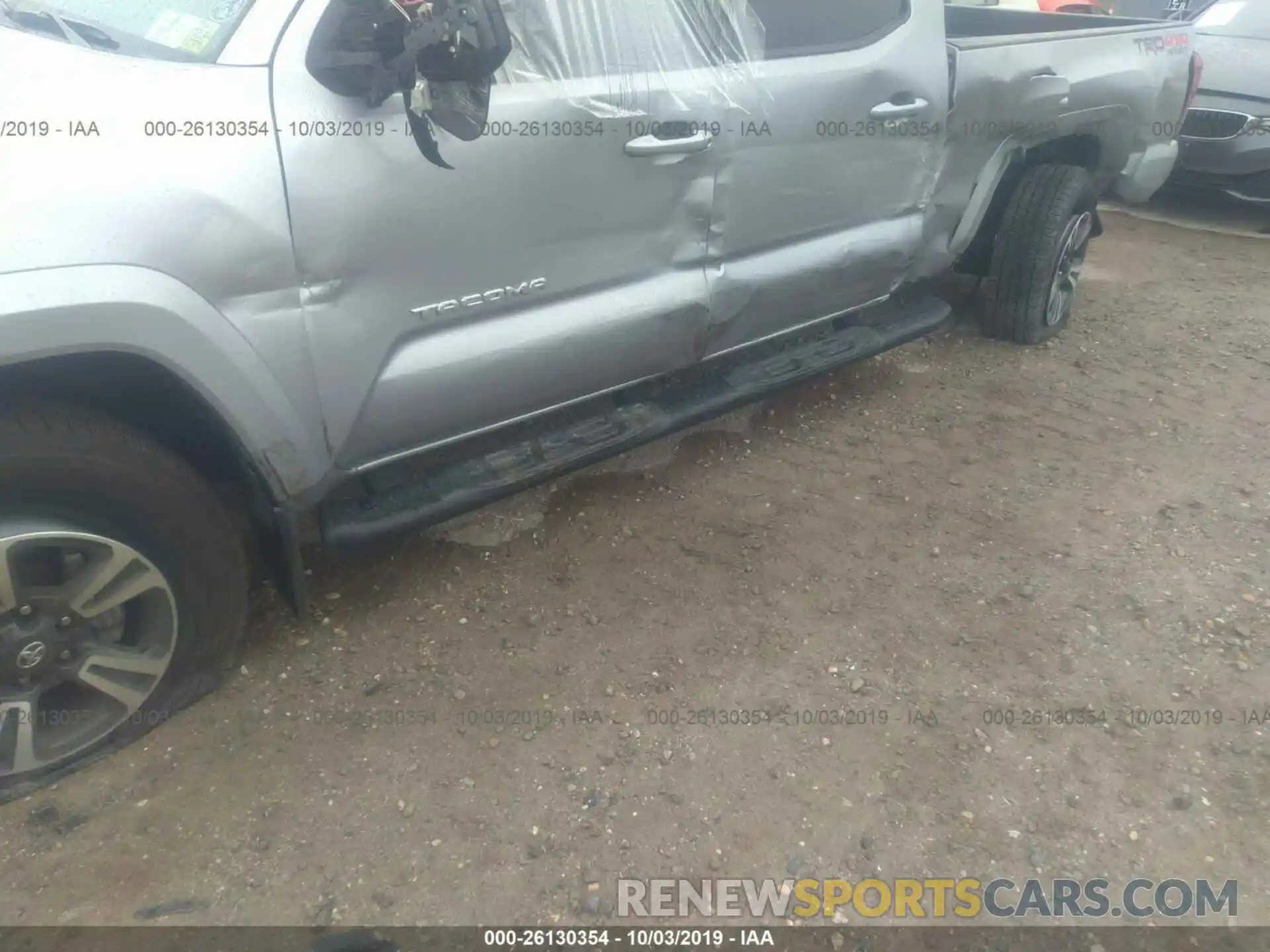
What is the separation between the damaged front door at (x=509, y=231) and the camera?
6.32 ft

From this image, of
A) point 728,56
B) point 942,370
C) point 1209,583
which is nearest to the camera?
point 728,56

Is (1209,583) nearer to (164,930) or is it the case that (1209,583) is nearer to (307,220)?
(307,220)

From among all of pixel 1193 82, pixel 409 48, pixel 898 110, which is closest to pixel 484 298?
pixel 409 48

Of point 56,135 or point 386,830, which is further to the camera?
point 386,830

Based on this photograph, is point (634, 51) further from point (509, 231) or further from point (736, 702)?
point (736, 702)

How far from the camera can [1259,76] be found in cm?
593

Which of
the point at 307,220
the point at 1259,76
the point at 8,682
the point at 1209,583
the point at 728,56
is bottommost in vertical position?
the point at 1209,583

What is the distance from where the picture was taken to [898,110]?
3.02 meters

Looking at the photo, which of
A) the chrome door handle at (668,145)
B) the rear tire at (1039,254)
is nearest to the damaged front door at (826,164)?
the chrome door handle at (668,145)

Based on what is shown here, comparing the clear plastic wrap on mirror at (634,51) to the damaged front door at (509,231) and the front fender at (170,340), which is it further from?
the front fender at (170,340)

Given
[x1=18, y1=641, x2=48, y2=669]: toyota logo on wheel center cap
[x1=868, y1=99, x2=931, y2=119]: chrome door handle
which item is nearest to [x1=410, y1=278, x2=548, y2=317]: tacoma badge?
[x1=18, y1=641, x2=48, y2=669]: toyota logo on wheel center cap

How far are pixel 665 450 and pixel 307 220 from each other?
1.75 metres

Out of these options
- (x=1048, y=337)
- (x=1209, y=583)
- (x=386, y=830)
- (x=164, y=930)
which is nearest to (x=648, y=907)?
(x=386, y=830)

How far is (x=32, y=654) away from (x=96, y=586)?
18cm
